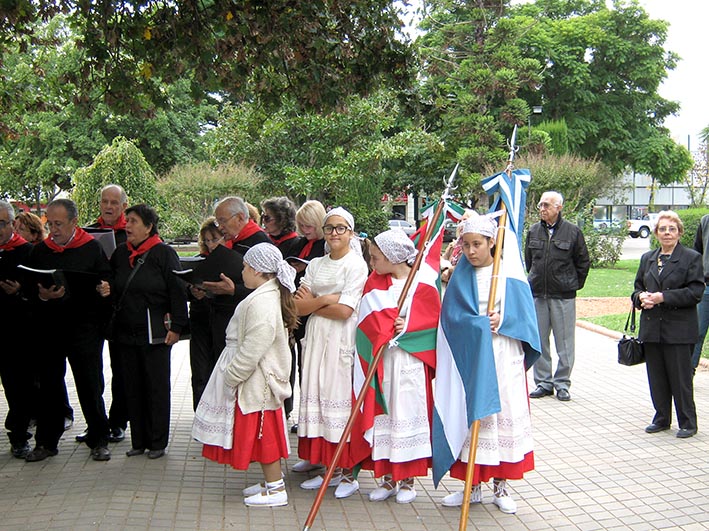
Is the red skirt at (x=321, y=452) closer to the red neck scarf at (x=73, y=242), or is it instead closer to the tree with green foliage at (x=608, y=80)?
the red neck scarf at (x=73, y=242)

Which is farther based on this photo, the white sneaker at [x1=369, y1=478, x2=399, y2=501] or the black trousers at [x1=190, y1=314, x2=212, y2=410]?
the black trousers at [x1=190, y1=314, x2=212, y2=410]

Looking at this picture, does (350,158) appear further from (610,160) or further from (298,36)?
(610,160)

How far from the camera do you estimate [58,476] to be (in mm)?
5633

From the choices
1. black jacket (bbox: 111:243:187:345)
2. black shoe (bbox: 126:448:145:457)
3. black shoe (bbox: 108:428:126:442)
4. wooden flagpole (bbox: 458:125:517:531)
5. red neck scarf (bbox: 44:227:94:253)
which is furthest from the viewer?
black shoe (bbox: 108:428:126:442)

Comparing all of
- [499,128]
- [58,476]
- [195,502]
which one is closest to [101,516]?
[195,502]

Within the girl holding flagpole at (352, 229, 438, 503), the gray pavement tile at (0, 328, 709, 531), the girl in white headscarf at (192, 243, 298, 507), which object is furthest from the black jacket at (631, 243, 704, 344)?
the girl in white headscarf at (192, 243, 298, 507)

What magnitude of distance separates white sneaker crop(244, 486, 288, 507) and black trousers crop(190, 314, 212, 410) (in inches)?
64.5

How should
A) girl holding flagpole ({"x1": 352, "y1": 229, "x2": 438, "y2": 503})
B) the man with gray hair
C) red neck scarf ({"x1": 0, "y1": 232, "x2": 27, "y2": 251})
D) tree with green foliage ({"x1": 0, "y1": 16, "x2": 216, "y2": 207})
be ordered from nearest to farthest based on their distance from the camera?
1. girl holding flagpole ({"x1": 352, "y1": 229, "x2": 438, "y2": 503})
2. red neck scarf ({"x1": 0, "y1": 232, "x2": 27, "y2": 251})
3. the man with gray hair
4. tree with green foliage ({"x1": 0, "y1": 16, "x2": 216, "y2": 207})

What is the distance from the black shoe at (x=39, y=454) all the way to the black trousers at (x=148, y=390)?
27.2 inches

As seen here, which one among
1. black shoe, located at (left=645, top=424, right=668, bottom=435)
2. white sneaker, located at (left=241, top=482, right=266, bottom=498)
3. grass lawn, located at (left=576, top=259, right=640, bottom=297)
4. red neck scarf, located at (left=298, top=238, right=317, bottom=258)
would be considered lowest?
grass lawn, located at (left=576, top=259, right=640, bottom=297)

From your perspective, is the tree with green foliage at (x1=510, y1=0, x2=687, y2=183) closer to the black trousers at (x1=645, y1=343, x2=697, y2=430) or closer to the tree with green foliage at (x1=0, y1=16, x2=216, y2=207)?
the tree with green foliage at (x1=0, y1=16, x2=216, y2=207)

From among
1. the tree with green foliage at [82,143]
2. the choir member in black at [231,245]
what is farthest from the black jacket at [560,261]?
the tree with green foliage at [82,143]

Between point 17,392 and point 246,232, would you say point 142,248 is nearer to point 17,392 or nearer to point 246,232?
point 246,232

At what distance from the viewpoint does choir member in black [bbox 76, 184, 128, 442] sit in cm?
639
